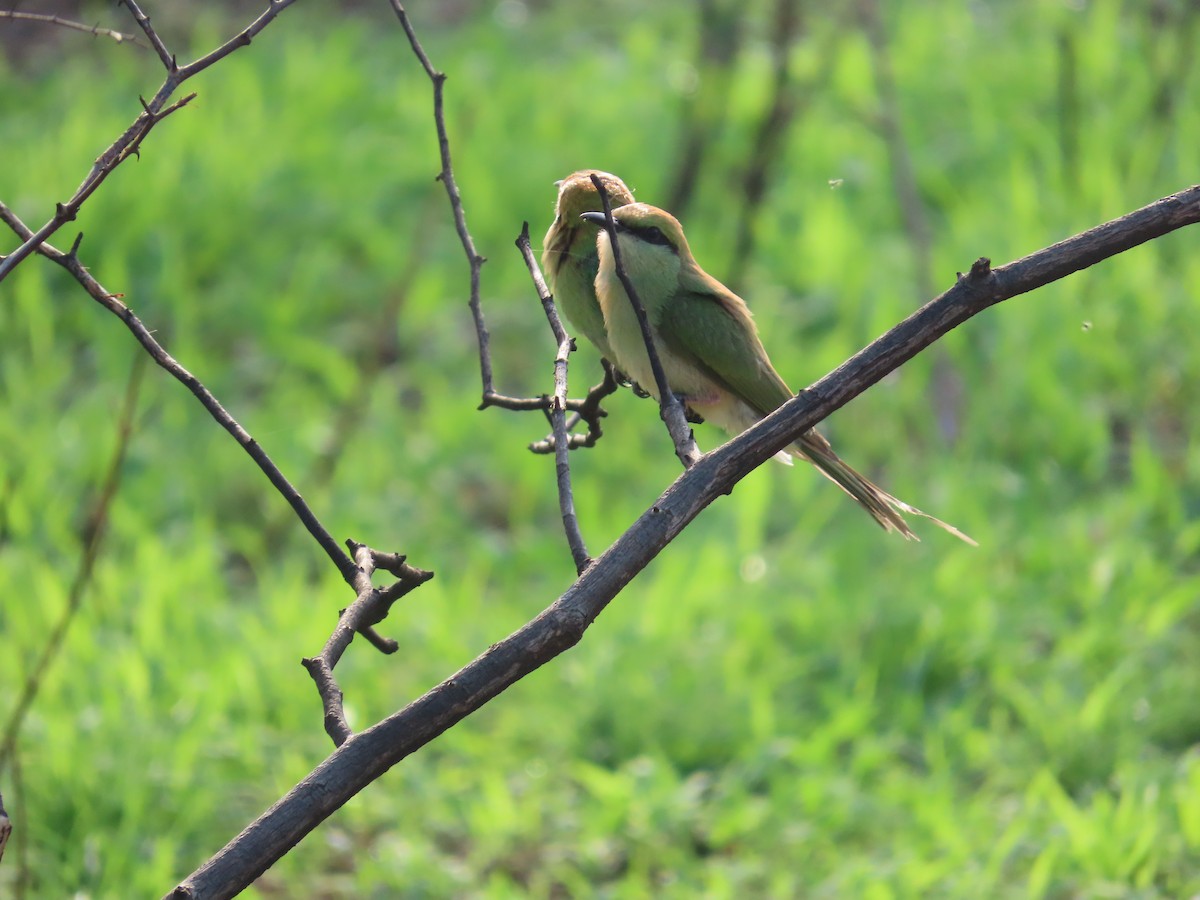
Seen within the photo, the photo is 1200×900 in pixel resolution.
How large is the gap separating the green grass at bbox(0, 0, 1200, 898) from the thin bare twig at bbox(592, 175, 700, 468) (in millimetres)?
1279

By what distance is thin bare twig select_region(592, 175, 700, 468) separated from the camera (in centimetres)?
194

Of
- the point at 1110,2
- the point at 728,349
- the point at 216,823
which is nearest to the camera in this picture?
the point at 728,349

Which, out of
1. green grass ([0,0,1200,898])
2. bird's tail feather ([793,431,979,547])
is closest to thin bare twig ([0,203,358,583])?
green grass ([0,0,1200,898])

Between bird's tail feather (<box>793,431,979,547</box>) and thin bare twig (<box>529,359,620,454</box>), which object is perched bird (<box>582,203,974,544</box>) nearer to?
bird's tail feather (<box>793,431,979,547</box>)

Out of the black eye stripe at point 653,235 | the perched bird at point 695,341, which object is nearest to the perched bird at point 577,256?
the perched bird at point 695,341

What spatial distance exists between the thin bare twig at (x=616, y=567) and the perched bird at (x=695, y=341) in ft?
4.38

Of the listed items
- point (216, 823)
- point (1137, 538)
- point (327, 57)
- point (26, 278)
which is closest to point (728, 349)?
point (216, 823)

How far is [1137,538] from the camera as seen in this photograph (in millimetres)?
5020

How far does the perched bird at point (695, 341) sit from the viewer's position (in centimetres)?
308

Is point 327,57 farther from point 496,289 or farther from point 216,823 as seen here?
point 216,823

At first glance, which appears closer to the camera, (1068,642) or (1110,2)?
(1068,642)

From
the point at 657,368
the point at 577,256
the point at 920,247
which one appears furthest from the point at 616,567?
the point at 920,247

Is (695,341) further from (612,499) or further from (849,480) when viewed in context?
(612,499)

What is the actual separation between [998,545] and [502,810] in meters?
2.13
